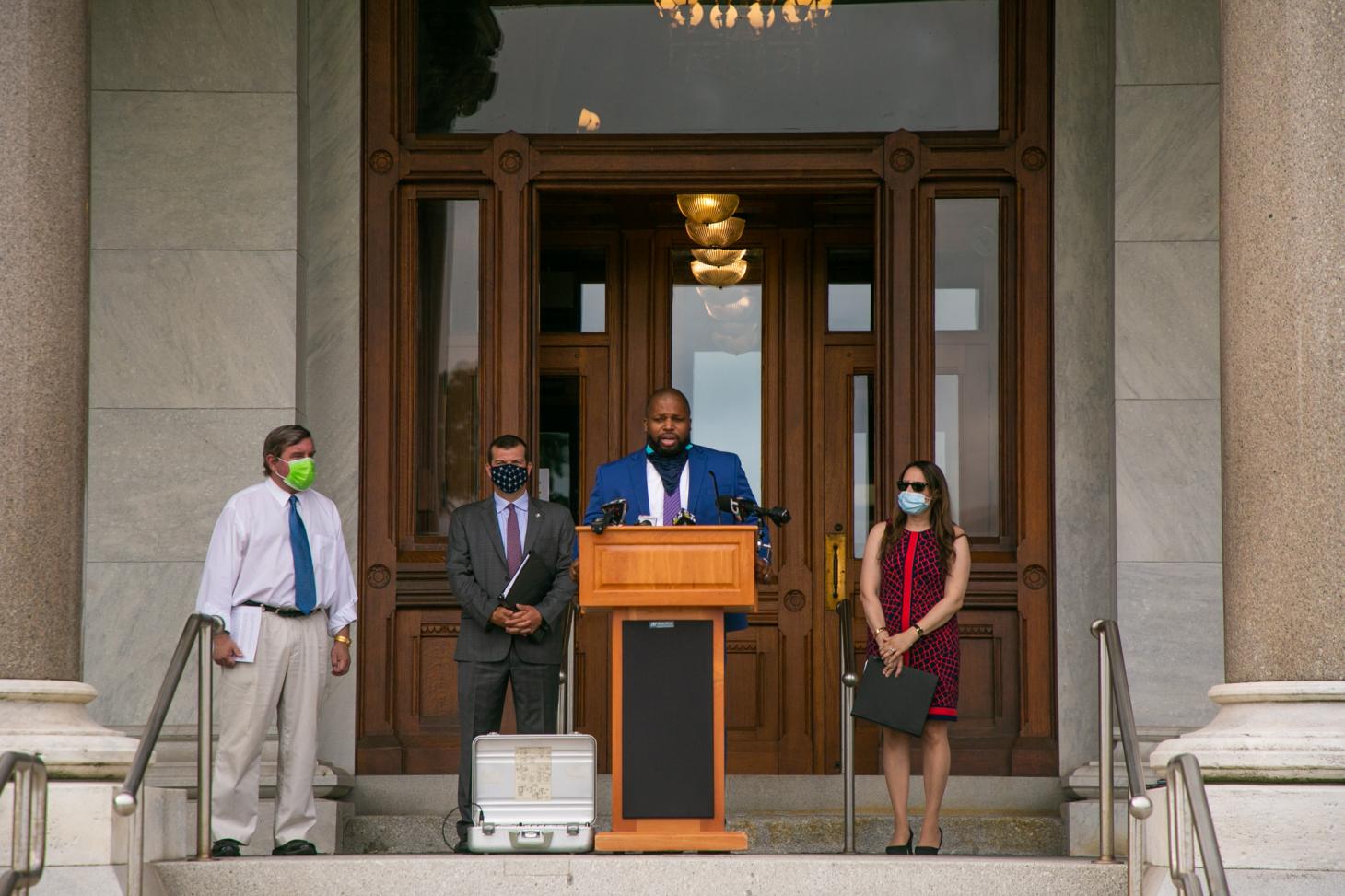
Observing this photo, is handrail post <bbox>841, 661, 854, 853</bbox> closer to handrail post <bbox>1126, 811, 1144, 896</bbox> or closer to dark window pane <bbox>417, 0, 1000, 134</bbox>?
handrail post <bbox>1126, 811, 1144, 896</bbox>

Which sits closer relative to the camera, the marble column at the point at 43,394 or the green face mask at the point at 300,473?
the marble column at the point at 43,394

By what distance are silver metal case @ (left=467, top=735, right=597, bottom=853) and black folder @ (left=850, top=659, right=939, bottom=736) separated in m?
1.57

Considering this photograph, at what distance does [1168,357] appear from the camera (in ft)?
34.7

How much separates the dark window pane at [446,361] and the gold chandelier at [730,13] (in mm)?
1719

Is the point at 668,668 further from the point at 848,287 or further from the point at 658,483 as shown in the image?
the point at 848,287

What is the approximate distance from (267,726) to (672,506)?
2071 mm

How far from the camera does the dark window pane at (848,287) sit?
41.6 feet

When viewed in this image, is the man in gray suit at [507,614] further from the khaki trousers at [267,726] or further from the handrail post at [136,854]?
the handrail post at [136,854]

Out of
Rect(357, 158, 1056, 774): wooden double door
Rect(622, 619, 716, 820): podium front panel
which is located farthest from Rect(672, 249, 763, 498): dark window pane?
Rect(622, 619, 716, 820): podium front panel

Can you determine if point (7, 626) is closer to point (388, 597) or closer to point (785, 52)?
point (388, 597)

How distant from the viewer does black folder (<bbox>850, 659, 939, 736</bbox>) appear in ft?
29.3

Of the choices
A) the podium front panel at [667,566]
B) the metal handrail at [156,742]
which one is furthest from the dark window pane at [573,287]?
the podium front panel at [667,566]

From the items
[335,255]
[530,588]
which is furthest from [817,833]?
[335,255]

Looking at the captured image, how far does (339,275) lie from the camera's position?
11086 mm
